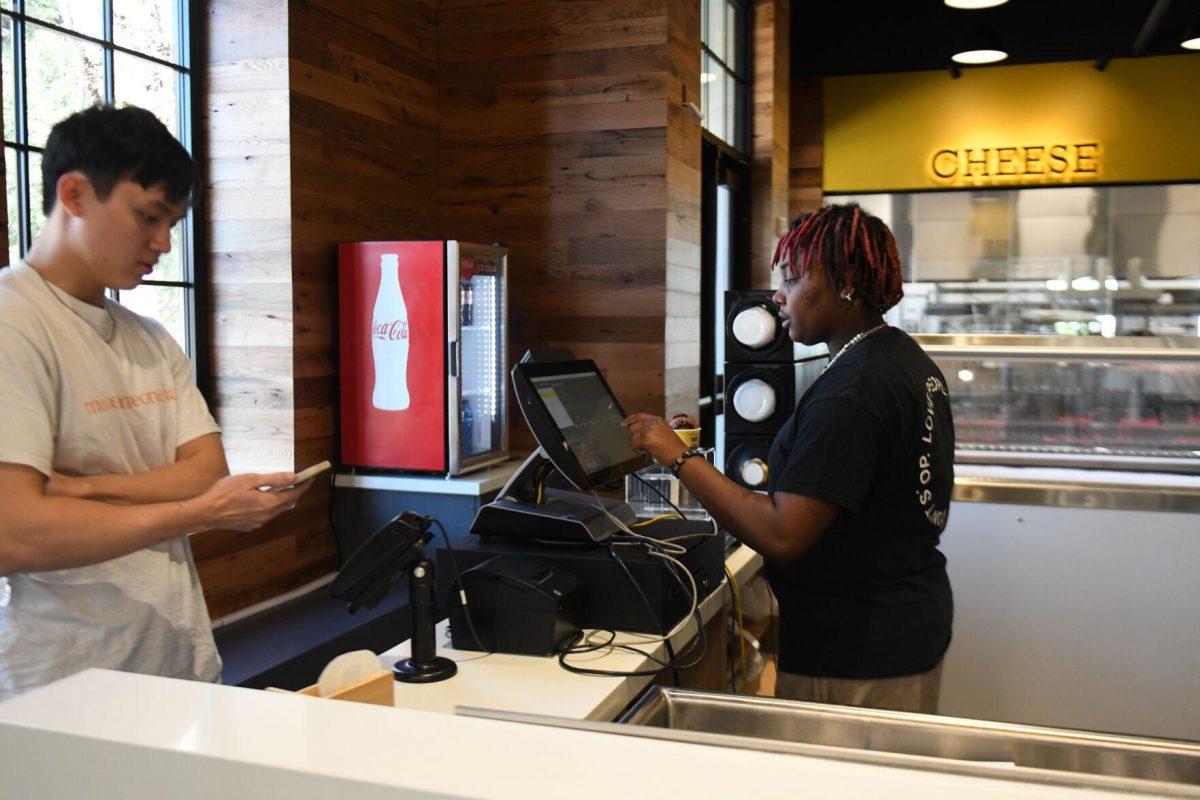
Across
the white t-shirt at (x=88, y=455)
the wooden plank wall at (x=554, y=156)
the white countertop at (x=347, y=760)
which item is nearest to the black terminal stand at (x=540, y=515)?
the white t-shirt at (x=88, y=455)

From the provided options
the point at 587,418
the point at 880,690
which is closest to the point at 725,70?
the point at 587,418

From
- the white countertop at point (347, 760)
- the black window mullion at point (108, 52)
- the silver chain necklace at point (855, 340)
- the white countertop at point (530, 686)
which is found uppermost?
the black window mullion at point (108, 52)

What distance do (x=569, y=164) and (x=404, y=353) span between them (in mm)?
1259

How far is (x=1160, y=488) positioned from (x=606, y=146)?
238cm

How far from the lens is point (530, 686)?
5.69ft

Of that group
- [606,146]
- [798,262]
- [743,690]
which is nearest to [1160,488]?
[743,690]

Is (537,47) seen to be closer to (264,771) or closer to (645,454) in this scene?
(645,454)

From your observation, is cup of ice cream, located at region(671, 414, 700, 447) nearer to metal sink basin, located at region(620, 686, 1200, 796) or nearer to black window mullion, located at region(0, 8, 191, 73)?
metal sink basin, located at region(620, 686, 1200, 796)

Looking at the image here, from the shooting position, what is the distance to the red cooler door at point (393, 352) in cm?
359

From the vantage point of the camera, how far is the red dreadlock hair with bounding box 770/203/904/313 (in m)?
1.93

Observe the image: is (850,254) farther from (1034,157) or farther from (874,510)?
(1034,157)

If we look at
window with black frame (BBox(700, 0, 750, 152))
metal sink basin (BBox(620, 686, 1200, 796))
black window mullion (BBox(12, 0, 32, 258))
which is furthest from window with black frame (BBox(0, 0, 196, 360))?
window with black frame (BBox(700, 0, 750, 152))

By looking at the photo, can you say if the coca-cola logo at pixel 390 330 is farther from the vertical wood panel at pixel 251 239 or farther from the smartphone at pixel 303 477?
the smartphone at pixel 303 477

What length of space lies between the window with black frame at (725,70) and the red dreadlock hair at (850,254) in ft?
12.4
